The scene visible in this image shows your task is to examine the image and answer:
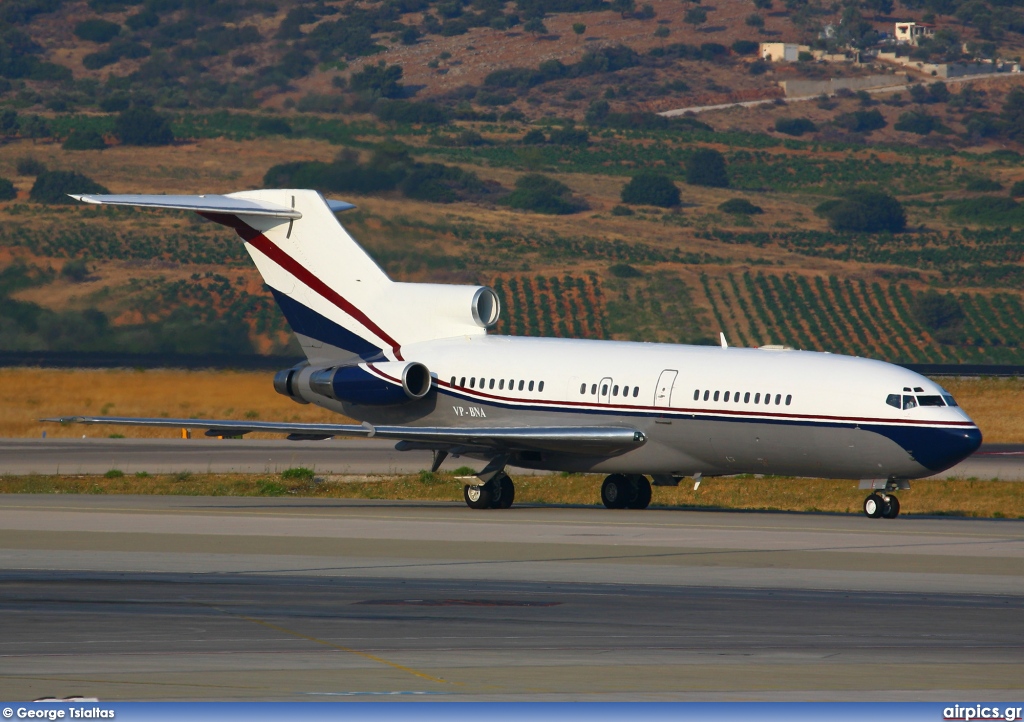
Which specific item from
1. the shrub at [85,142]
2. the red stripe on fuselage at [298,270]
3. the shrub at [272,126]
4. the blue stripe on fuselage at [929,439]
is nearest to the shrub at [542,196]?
the shrub at [272,126]

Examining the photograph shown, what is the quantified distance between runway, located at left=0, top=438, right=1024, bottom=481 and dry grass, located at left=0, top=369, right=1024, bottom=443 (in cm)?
113

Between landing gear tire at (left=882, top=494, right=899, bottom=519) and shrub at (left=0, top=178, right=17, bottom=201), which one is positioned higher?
shrub at (left=0, top=178, right=17, bottom=201)

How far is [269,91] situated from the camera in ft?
431

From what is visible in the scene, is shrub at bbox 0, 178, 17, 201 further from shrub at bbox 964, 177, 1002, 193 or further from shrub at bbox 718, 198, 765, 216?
shrub at bbox 964, 177, 1002, 193

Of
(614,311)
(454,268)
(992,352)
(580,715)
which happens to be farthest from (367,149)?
(580,715)

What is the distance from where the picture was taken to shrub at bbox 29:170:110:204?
11225 cm

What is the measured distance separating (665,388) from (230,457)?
2018 centimetres

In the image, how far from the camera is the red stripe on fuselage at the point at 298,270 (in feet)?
124

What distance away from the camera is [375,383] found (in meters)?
36.7

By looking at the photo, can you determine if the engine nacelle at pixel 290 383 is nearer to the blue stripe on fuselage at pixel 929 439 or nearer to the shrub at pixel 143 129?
the blue stripe on fuselage at pixel 929 439

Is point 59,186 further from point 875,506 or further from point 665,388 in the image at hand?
point 875,506

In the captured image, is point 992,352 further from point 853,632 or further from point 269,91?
point 853,632

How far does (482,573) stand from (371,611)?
4316mm

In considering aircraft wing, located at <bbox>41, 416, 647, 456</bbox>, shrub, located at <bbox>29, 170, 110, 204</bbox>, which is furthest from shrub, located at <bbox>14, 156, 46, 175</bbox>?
aircraft wing, located at <bbox>41, 416, 647, 456</bbox>
